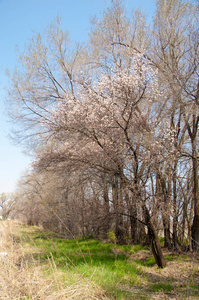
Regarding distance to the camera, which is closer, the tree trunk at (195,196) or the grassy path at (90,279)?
the grassy path at (90,279)

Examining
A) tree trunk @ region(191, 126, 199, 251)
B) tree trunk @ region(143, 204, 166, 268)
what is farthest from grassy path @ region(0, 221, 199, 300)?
tree trunk @ region(191, 126, 199, 251)

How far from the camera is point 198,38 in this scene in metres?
7.81

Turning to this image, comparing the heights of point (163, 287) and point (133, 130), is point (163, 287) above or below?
below

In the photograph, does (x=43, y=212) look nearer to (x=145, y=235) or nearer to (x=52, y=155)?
(x=145, y=235)

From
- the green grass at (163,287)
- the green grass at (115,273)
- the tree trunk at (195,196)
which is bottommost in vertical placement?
the green grass at (163,287)

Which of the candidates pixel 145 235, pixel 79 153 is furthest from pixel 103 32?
pixel 145 235

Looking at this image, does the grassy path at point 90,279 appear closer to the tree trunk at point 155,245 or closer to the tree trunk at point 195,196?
the tree trunk at point 155,245

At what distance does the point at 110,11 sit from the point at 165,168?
21.6 ft

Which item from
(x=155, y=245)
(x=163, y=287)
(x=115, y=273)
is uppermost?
(x=155, y=245)

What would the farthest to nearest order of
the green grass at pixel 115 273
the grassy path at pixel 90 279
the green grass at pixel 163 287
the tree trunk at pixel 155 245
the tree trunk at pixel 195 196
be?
the tree trunk at pixel 195 196 → the tree trunk at pixel 155 245 → the green grass at pixel 163 287 → the green grass at pixel 115 273 → the grassy path at pixel 90 279

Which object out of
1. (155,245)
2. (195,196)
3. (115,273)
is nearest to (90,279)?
(115,273)

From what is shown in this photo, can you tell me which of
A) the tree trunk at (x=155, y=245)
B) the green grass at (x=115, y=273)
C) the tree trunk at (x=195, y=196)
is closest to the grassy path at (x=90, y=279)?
the green grass at (x=115, y=273)

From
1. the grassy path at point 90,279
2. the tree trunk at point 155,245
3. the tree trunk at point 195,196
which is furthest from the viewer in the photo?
the tree trunk at point 195,196

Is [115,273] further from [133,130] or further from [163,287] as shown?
[133,130]
